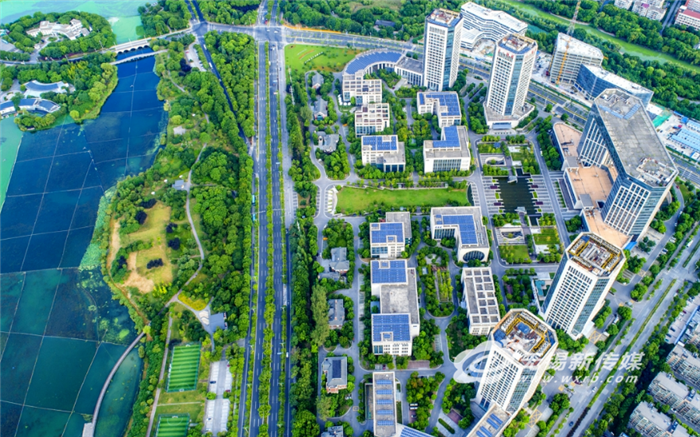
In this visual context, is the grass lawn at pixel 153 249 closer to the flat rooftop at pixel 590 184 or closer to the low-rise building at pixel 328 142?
the low-rise building at pixel 328 142

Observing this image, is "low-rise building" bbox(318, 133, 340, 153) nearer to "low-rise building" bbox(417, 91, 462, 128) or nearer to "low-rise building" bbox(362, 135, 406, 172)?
"low-rise building" bbox(362, 135, 406, 172)

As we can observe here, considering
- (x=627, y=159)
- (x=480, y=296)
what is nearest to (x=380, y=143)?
(x=480, y=296)

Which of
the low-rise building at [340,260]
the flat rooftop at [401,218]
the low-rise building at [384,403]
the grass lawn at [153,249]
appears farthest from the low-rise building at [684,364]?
the grass lawn at [153,249]

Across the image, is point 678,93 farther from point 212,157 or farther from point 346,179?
point 212,157

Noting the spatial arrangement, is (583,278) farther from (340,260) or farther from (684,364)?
(340,260)

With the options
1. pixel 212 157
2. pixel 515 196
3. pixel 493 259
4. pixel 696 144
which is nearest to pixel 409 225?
pixel 493 259

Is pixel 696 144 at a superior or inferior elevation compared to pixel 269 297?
superior

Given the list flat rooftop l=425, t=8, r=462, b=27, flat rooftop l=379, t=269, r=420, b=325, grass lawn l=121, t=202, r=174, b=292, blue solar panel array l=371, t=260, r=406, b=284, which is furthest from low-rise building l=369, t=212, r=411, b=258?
flat rooftop l=425, t=8, r=462, b=27

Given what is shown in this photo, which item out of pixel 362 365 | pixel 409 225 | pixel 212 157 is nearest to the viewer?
pixel 362 365
